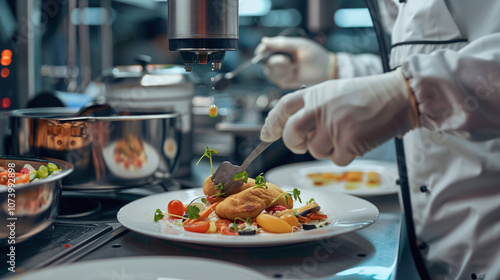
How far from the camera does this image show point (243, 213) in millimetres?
951

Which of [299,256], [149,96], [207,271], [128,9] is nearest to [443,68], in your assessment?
[299,256]

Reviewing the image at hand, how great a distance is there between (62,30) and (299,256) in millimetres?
2422

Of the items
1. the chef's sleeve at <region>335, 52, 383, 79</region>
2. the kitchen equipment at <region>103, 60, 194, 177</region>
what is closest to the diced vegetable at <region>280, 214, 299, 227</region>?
the kitchen equipment at <region>103, 60, 194, 177</region>

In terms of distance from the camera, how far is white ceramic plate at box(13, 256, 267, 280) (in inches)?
25.6

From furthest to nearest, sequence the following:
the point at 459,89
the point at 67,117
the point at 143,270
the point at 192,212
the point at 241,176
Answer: the point at 67,117 < the point at 241,176 < the point at 192,212 < the point at 459,89 < the point at 143,270

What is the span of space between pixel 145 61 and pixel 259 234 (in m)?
0.86

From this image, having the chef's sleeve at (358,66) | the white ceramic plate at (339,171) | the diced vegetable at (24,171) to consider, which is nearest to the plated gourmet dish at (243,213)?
the diced vegetable at (24,171)

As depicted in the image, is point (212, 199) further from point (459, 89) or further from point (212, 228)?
point (459, 89)

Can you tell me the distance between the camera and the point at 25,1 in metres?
1.45

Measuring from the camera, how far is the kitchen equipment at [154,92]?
1.48 meters

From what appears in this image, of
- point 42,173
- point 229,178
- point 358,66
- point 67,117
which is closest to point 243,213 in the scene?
point 229,178

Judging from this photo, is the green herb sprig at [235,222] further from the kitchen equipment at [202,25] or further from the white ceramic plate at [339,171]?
the white ceramic plate at [339,171]

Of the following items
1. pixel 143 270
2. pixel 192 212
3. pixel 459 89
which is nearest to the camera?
pixel 143 270

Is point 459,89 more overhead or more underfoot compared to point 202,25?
more underfoot
